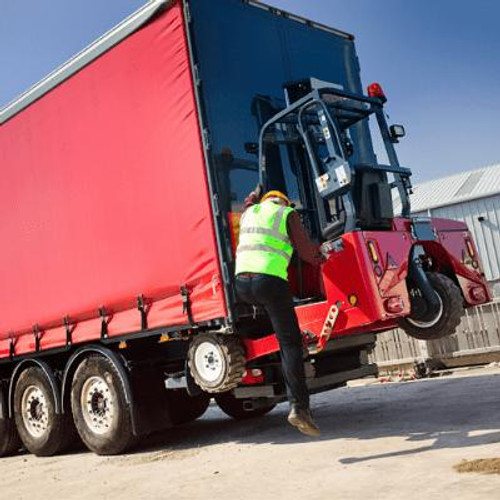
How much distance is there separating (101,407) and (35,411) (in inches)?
49.0

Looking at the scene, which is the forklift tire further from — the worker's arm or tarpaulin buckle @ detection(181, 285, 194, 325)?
the worker's arm

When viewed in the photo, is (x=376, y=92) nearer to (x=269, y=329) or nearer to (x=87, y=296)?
(x=269, y=329)

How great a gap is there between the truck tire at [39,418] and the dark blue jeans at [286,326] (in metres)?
2.93

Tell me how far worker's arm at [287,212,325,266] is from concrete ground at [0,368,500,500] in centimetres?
143

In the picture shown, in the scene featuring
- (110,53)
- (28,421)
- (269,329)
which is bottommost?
(28,421)

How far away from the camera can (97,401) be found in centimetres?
625

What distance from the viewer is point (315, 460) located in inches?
181

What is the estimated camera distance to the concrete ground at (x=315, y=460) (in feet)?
12.2

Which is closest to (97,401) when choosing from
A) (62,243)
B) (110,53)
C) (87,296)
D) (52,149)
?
(87,296)

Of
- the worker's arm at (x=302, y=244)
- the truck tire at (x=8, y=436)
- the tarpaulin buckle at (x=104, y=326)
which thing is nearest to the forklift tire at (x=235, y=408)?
the tarpaulin buckle at (x=104, y=326)

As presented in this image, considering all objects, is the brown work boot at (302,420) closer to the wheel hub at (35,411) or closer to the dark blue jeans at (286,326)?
the dark blue jeans at (286,326)

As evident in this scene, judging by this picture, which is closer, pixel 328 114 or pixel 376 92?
pixel 328 114

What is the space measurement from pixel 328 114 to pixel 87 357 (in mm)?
3342

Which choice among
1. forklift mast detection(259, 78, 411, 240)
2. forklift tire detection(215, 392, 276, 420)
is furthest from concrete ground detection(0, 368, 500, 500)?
forklift mast detection(259, 78, 411, 240)
